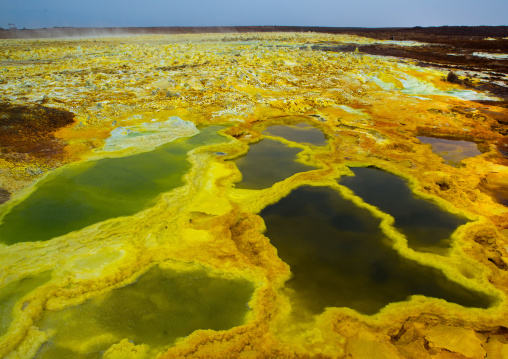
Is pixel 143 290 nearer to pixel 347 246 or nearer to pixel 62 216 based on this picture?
pixel 62 216

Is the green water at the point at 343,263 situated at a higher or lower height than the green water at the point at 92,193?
lower

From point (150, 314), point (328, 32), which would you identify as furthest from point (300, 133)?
point (328, 32)

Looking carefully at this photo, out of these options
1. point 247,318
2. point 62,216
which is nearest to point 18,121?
point 62,216

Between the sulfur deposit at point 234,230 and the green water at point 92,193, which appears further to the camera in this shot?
the green water at point 92,193

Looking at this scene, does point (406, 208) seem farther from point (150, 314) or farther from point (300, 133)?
point (150, 314)

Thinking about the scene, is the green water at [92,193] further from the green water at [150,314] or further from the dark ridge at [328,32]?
the dark ridge at [328,32]

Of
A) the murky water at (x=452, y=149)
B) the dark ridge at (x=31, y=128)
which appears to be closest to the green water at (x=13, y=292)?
the dark ridge at (x=31, y=128)
